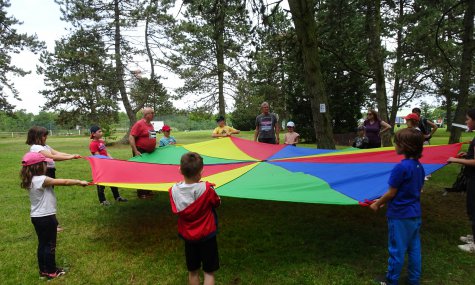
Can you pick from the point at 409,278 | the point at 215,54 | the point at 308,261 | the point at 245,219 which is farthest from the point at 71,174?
the point at 215,54

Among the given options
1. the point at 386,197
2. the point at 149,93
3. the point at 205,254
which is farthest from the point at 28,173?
the point at 149,93

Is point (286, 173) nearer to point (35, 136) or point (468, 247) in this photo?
point (468, 247)

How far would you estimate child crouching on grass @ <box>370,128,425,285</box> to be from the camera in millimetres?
2350

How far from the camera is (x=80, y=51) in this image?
17219mm

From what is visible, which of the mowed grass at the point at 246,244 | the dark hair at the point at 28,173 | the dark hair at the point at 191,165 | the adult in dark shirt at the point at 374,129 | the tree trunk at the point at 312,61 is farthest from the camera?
the tree trunk at the point at 312,61

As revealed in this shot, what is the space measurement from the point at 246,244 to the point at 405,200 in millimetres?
1771

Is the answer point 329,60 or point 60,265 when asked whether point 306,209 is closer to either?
point 60,265

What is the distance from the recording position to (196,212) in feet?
7.46

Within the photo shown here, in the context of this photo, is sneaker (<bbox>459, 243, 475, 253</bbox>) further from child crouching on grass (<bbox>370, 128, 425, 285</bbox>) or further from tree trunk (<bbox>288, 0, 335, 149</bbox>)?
tree trunk (<bbox>288, 0, 335, 149</bbox>)

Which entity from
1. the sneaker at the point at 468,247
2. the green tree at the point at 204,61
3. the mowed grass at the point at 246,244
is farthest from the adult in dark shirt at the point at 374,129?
the green tree at the point at 204,61

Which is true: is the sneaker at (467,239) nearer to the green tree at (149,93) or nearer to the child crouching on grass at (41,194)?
the child crouching on grass at (41,194)

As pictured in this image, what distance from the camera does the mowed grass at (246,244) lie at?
2.90 m

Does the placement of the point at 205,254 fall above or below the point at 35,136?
below

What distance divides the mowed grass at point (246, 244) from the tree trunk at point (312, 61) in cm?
167
